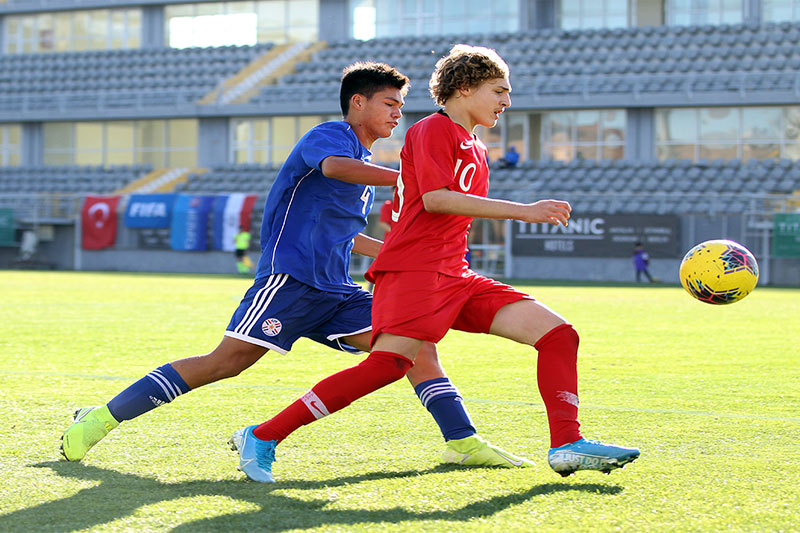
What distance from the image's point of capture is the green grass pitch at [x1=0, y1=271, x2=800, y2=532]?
345cm

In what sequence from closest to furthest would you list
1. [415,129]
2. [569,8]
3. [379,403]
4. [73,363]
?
[415,129] < [379,403] < [73,363] < [569,8]

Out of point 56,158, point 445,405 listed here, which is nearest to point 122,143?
point 56,158

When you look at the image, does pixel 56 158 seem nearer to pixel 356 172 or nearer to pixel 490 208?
pixel 356 172

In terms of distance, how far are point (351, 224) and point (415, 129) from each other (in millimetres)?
717

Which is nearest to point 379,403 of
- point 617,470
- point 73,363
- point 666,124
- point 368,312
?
point 368,312

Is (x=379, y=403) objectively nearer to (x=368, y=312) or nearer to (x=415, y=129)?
(x=368, y=312)

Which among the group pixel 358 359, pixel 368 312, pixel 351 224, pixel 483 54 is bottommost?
pixel 358 359

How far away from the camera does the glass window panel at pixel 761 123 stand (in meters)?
31.5

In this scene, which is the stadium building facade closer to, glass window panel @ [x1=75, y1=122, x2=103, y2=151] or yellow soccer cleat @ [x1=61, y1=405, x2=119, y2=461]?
glass window panel @ [x1=75, y1=122, x2=103, y2=151]

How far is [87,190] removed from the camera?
36906mm

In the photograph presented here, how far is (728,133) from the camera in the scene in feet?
105

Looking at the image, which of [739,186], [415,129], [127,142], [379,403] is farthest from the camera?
[127,142]

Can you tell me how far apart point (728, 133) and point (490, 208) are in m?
30.3

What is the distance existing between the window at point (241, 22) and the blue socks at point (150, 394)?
36296mm
